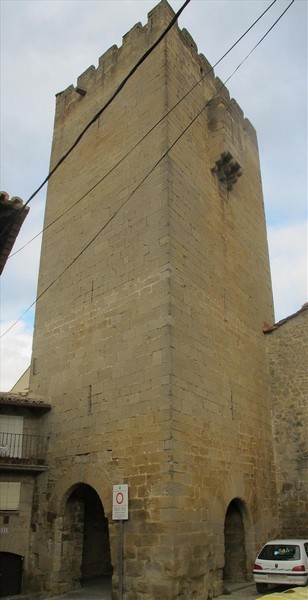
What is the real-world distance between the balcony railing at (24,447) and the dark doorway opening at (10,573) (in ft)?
6.03

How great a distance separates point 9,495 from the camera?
34.0 feet

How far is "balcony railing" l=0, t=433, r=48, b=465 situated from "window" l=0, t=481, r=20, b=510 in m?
0.51

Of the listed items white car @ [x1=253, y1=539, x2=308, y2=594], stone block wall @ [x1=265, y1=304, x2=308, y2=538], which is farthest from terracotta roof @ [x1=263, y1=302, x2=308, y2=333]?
white car @ [x1=253, y1=539, x2=308, y2=594]

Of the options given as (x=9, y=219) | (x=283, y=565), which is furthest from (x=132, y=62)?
(x=283, y=565)

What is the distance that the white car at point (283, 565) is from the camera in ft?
27.6

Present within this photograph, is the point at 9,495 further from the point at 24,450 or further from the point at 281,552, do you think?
the point at 281,552

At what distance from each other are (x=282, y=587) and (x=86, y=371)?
5.43 metres

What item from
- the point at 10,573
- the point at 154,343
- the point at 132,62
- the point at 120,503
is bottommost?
the point at 10,573

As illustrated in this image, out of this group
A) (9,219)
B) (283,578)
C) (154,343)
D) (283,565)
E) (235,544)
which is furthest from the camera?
(235,544)

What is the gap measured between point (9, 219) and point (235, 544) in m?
8.03

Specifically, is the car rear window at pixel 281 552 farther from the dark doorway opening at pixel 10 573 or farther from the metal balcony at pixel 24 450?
the dark doorway opening at pixel 10 573

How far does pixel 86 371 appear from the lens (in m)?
10.6

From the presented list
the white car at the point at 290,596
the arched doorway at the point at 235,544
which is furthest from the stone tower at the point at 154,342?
the white car at the point at 290,596

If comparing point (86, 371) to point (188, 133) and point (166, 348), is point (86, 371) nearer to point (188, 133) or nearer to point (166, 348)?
point (166, 348)
